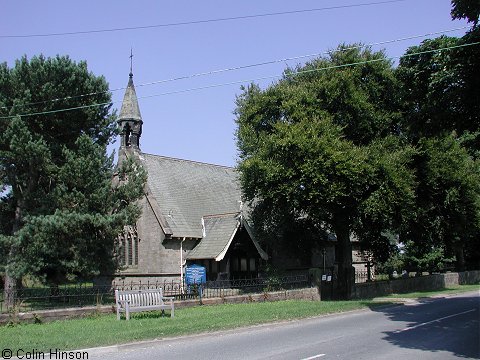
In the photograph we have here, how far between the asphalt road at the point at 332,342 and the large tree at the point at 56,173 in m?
8.95

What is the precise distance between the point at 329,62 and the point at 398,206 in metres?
8.79

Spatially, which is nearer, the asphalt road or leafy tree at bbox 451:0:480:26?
the asphalt road

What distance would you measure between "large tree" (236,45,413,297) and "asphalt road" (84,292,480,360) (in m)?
8.16

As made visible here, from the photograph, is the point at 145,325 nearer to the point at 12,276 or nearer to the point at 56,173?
the point at 12,276

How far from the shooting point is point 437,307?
2133 centimetres

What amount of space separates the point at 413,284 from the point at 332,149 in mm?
15232

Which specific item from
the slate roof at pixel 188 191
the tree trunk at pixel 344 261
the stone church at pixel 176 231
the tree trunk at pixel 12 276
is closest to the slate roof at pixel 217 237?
the stone church at pixel 176 231

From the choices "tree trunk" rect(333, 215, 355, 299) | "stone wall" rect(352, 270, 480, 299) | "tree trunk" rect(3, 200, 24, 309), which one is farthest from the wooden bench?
"stone wall" rect(352, 270, 480, 299)

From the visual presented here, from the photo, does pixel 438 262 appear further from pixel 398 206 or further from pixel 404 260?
pixel 398 206

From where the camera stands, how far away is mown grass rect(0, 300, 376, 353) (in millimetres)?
11992

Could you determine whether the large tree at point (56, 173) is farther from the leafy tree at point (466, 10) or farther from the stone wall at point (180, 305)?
the leafy tree at point (466, 10)

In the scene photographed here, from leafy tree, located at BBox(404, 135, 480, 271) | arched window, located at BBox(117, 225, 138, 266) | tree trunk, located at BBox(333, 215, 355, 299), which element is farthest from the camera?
arched window, located at BBox(117, 225, 138, 266)

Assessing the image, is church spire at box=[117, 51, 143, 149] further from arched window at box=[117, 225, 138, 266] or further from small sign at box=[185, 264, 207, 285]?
small sign at box=[185, 264, 207, 285]

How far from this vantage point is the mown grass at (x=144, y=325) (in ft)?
39.3
